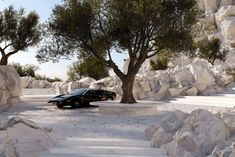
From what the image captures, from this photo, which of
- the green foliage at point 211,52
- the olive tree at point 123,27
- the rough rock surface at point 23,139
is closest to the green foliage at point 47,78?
the green foliage at point 211,52

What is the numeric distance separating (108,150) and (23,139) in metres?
1.93

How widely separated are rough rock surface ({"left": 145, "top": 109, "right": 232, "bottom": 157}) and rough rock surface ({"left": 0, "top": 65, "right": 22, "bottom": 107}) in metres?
12.8

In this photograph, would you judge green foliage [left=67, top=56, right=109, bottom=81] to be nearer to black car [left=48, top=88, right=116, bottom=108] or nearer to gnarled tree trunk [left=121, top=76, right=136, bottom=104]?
black car [left=48, top=88, right=116, bottom=108]

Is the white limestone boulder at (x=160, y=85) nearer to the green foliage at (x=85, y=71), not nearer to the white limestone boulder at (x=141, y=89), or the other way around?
the white limestone boulder at (x=141, y=89)

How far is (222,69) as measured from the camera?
31000 millimetres

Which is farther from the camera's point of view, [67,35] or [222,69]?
[222,69]

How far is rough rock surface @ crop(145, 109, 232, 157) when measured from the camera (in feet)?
24.2

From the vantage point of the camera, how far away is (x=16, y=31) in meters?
27.6

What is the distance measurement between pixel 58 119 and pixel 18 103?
8888mm

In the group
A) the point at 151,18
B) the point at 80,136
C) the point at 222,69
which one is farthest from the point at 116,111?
the point at 222,69

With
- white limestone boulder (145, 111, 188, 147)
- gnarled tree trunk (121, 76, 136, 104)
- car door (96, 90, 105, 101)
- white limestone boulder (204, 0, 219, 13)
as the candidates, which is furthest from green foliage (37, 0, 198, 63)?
white limestone boulder (204, 0, 219, 13)

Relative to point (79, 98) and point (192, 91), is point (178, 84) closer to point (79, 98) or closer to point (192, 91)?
point (192, 91)

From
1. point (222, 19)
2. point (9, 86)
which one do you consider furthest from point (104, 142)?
point (222, 19)

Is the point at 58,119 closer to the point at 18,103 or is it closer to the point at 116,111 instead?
the point at 116,111
